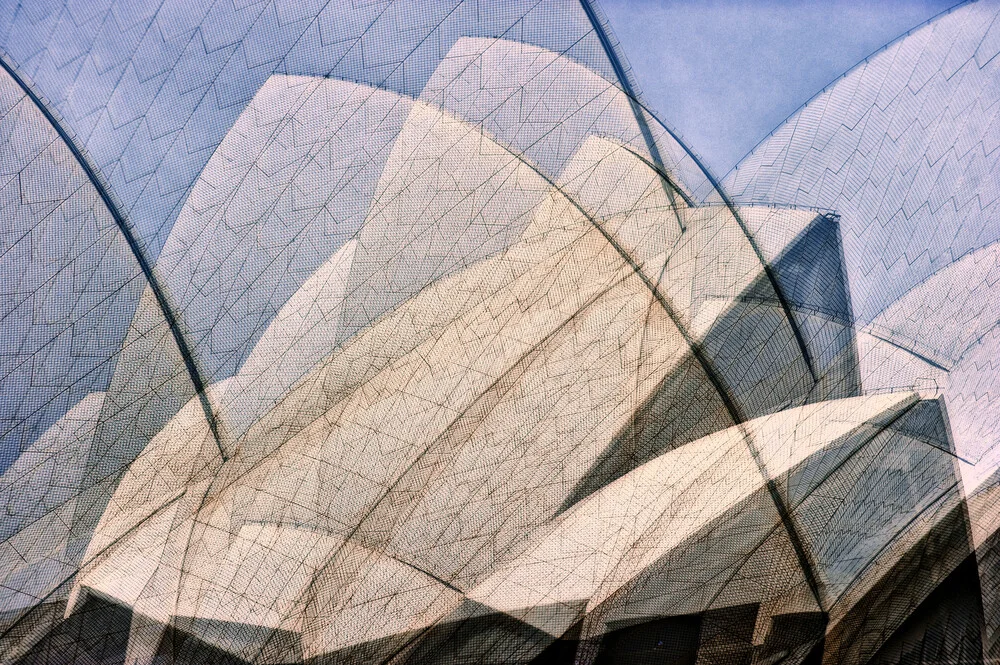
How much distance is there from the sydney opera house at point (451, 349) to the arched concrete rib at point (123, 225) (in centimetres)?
A: 2

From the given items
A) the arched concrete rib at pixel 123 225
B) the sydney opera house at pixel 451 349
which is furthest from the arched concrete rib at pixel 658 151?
the arched concrete rib at pixel 123 225

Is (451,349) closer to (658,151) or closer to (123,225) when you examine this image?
(658,151)

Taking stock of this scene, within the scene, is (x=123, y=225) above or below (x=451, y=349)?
above

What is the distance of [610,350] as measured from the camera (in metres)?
5.94

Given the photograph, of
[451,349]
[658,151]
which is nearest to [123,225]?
[451,349]

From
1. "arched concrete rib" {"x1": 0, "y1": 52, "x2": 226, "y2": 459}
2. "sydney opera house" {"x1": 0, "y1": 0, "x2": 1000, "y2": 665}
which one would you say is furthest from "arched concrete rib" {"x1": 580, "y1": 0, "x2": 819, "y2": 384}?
"arched concrete rib" {"x1": 0, "y1": 52, "x2": 226, "y2": 459}

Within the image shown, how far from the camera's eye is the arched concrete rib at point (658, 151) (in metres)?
5.36

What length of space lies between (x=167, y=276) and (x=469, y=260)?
2559 mm

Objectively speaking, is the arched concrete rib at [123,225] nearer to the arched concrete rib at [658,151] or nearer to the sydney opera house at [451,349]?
the sydney opera house at [451,349]

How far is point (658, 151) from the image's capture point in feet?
18.6

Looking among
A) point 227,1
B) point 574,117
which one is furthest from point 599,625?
point 227,1

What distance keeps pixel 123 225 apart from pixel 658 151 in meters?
4.48

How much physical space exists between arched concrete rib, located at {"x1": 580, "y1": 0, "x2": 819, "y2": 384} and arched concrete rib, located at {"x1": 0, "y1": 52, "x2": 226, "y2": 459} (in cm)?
413

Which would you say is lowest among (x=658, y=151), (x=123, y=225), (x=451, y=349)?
(x=451, y=349)
